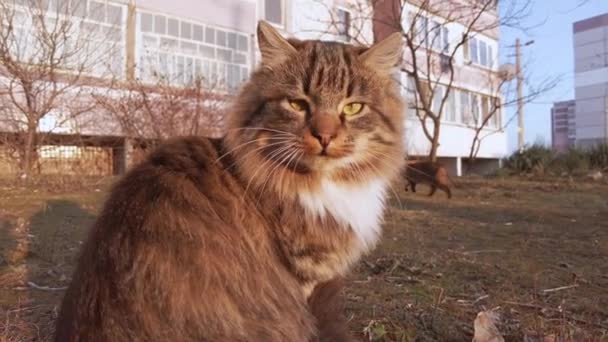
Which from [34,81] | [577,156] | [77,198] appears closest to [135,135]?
[34,81]

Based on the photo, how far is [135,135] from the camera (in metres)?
8.61

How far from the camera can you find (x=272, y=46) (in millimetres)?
2137

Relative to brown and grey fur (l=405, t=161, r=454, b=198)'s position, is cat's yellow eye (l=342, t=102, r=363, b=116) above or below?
above

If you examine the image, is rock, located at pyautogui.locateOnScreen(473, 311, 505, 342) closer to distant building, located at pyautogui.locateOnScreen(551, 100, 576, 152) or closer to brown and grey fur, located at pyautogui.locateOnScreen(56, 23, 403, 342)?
brown and grey fur, located at pyautogui.locateOnScreen(56, 23, 403, 342)

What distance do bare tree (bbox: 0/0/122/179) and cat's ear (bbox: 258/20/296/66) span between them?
6.54m

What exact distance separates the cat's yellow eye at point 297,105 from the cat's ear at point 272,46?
10.5 inches

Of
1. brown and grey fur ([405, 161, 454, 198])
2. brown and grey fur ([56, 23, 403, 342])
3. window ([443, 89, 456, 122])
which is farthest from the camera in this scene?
window ([443, 89, 456, 122])

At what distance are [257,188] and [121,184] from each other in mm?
502

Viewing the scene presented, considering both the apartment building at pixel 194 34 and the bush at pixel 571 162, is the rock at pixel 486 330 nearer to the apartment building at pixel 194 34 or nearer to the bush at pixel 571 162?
the apartment building at pixel 194 34

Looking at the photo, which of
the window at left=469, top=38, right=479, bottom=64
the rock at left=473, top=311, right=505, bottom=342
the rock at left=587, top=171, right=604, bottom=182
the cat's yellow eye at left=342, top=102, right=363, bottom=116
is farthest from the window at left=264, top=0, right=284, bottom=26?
the rock at left=473, top=311, right=505, bottom=342

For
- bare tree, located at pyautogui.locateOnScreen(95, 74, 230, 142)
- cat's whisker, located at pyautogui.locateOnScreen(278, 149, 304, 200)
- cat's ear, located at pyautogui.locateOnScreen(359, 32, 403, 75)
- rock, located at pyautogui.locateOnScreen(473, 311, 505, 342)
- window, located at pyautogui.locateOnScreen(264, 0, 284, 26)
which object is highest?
window, located at pyautogui.locateOnScreen(264, 0, 284, 26)

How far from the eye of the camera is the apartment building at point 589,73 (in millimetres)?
30531

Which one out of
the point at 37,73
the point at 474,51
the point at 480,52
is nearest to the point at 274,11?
the point at 37,73

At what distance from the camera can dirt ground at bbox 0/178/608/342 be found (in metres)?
2.32
